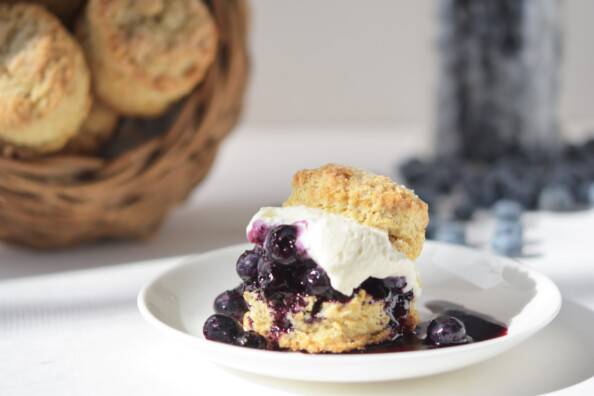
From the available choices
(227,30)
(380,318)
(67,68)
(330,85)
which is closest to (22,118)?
(67,68)

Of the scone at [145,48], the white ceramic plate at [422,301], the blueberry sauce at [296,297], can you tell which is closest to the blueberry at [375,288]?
the blueberry sauce at [296,297]

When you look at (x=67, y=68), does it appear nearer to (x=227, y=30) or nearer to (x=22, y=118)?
(x=22, y=118)

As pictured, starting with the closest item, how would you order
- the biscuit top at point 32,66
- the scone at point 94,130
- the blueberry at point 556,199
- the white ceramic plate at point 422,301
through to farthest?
1. the white ceramic plate at point 422,301
2. the biscuit top at point 32,66
3. the scone at point 94,130
4. the blueberry at point 556,199

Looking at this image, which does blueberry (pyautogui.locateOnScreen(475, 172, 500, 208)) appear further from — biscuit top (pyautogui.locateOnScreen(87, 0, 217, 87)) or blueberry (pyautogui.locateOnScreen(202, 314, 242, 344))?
blueberry (pyautogui.locateOnScreen(202, 314, 242, 344))

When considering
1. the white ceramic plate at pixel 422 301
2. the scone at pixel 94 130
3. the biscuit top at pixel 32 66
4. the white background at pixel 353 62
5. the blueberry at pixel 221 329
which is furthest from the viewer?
the white background at pixel 353 62

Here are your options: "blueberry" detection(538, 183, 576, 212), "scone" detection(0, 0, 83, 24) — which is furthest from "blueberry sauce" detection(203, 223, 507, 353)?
"blueberry" detection(538, 183, 576, 212)

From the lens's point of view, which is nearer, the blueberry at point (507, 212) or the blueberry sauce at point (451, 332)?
the blueberry sauce at point (451, 332)

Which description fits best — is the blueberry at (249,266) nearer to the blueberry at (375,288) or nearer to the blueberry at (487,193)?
the blueberry at (375,288)

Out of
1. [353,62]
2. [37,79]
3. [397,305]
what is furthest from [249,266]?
[353,62]
